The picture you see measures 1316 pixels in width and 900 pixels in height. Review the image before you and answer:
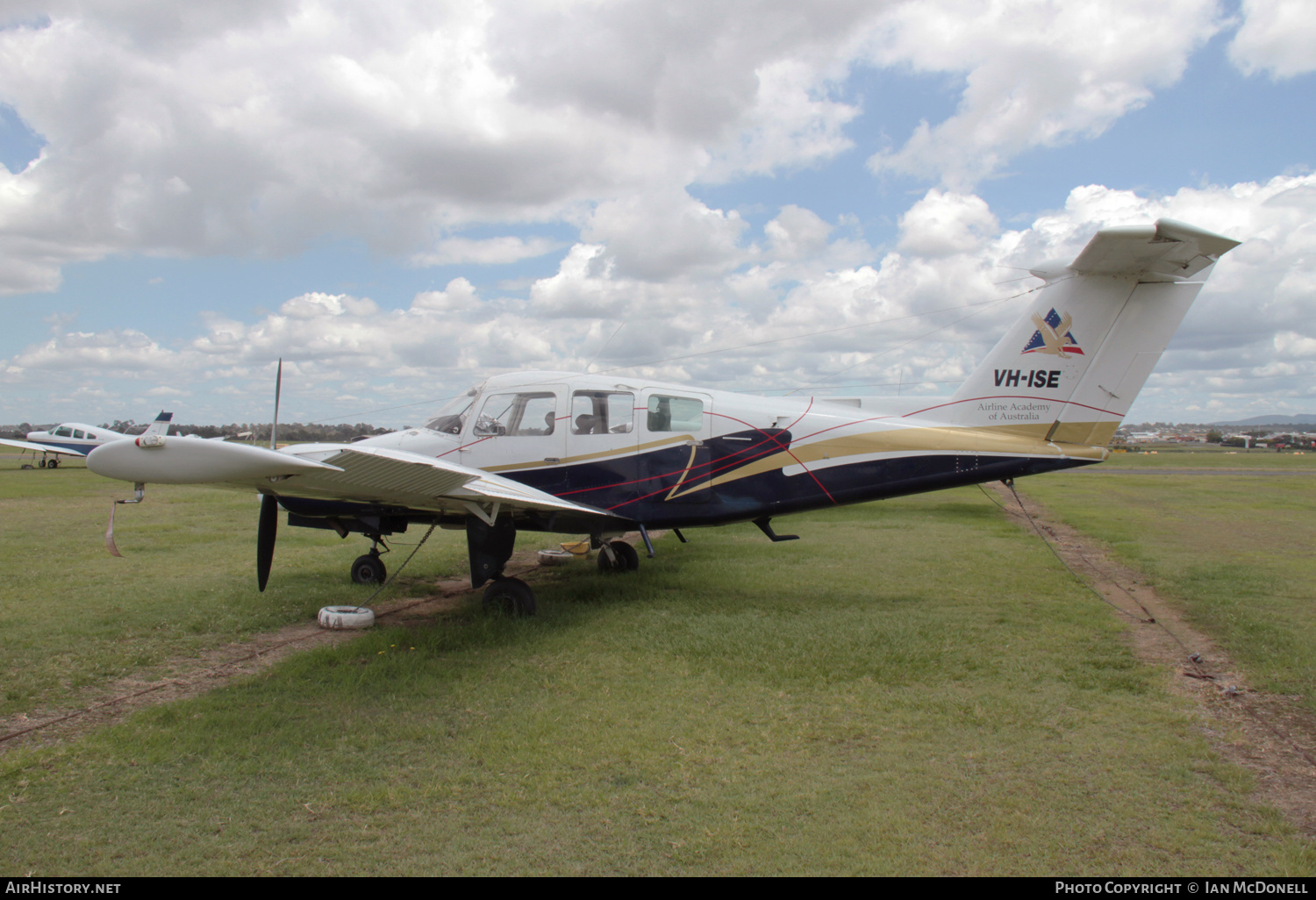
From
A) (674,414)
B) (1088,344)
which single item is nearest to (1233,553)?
(1088,344)

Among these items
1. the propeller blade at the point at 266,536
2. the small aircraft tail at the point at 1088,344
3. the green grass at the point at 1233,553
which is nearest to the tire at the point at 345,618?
the propeller blade at the point at 266,536

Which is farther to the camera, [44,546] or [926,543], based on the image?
[926,543]

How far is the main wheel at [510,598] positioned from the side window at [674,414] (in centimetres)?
234

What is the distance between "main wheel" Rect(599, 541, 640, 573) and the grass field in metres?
2.04

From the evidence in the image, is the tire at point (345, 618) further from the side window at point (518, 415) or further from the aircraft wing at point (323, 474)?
the side window at point (518, 415)

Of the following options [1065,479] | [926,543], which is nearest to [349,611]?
[926,543]

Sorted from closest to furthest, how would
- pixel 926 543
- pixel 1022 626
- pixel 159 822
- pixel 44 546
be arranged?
pixel 159 822, pixel 1022 626, pixel 44 546, pixel 926 543

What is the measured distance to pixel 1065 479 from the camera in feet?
100

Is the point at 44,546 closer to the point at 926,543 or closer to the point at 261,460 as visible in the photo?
the point at 261,460

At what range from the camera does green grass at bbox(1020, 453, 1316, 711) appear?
6193mm

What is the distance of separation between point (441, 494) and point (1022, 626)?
580 centimetres

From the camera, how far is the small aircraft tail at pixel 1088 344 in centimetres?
722

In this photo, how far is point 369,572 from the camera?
368 inches

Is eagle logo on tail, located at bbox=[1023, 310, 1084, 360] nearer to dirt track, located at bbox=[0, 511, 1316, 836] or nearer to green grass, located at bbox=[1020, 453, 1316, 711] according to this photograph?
dirt track, located at bbox=[0, 511, 1316, 836]
